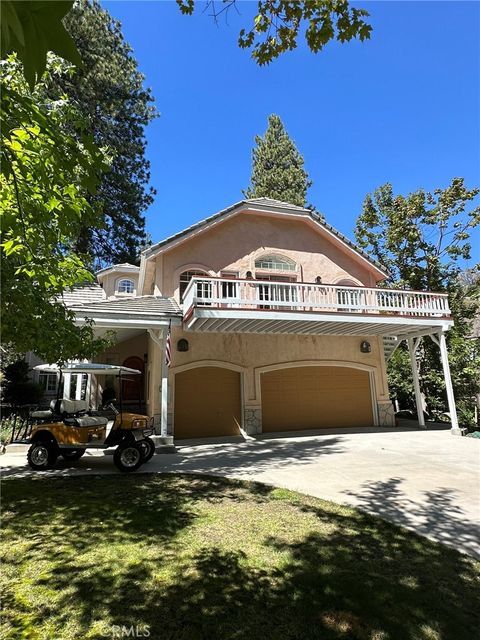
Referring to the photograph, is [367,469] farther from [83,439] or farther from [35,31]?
[35,31]

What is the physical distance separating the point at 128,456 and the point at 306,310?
26.0 feet

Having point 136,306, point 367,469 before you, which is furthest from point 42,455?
point 367,469

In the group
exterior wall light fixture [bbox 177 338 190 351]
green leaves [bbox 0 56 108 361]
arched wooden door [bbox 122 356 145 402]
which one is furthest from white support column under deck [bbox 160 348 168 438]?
arched wooden door [bbox 122 356 145 402]

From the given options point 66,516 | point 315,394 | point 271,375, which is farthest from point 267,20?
point 315,394

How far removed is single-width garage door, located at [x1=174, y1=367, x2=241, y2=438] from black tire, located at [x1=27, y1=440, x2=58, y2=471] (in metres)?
5.69

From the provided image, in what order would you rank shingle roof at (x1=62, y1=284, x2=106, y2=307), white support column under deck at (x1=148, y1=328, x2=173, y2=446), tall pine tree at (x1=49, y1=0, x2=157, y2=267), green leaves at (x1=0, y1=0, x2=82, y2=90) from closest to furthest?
green leaves at (x1=0, y1=0, x2=82, y2=90) → white support column under deck at (x1=148, y1=328, x2=173, y2=446) → shingle roof at (x1=62, y1=284, x2=106, y2=307) → tall pine tree at (x1=49, y1=0, x2=157, y2=267)

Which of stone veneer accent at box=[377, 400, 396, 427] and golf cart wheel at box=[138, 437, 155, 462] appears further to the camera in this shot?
stone veneer accent at box=[377, 400, 396, 427]

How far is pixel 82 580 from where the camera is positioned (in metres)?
3.78

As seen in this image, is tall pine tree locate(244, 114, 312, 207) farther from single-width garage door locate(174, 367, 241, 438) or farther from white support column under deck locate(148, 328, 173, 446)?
white support column under deck locate(148, 328, 173, 446)

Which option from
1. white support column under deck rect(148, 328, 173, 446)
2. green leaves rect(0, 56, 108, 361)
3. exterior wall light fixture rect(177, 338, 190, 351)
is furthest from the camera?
exterior wall light fixture rect(177, 338, 190, 351)

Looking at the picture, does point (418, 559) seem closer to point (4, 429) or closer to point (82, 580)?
point (82, 580)

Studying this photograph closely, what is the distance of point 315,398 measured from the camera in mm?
16000

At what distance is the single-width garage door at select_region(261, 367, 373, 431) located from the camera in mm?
15469

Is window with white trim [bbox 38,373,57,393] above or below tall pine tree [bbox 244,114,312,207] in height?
below
